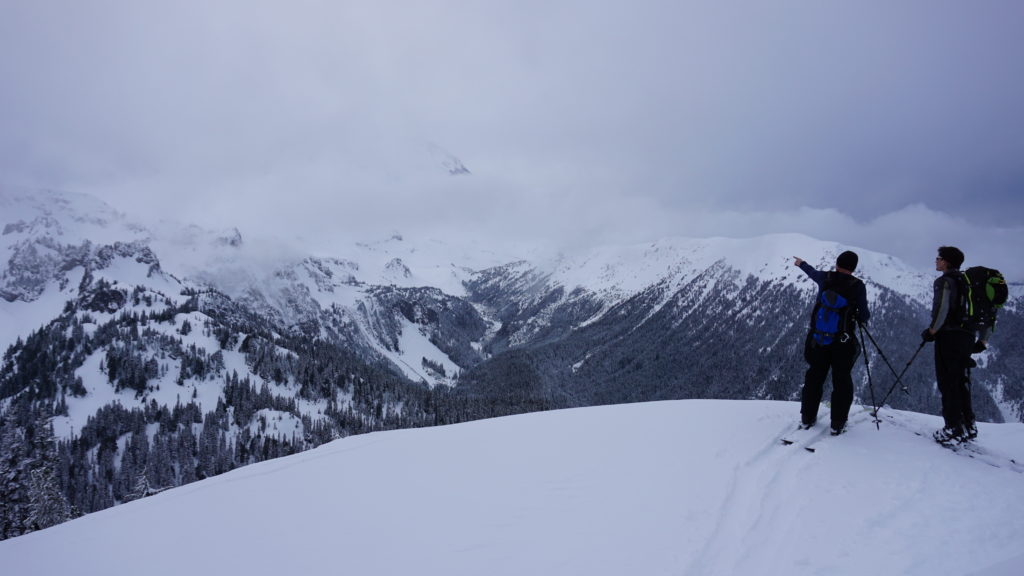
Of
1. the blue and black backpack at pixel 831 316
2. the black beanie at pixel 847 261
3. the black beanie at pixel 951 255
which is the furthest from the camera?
the black beanie at pixel 847 261

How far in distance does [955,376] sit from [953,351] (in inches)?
19.3

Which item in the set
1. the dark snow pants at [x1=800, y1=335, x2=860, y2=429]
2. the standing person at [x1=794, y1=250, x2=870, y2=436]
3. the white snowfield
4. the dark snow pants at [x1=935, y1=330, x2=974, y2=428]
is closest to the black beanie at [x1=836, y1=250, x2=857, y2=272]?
the standing person at [x1=794, y1=250, x2=870, y2=436]

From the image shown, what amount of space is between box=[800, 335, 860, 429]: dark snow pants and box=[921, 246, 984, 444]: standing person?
1379 mm

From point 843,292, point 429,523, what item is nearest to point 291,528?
point 429,523

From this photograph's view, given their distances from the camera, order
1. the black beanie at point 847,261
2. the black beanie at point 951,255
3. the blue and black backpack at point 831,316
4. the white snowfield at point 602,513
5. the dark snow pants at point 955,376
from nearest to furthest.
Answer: the white snowfield at point 602,513 → the dark snow pants at point 955,376 → the blue and black backpack at point 831,316 → the black beanie at point 951,255 → the black beanie at point 847,261

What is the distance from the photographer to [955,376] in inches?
341

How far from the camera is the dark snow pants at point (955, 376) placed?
848cm

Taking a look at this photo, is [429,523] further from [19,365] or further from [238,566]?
[19,365]

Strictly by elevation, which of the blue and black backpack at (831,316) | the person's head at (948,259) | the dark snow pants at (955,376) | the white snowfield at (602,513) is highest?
the person's head at (948,259)

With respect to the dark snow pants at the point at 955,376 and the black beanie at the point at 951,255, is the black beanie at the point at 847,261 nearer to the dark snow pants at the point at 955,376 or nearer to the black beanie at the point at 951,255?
the black beanie at the point at 951,255

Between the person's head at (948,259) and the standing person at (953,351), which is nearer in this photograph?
the standing person at (953,351)

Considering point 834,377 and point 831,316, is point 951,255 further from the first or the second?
point 834,377

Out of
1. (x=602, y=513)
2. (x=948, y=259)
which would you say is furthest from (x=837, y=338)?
(x=602, y=513)

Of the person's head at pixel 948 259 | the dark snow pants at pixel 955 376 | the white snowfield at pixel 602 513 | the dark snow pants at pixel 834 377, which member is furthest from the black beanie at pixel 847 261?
the white snowfield at pixel 602 513
